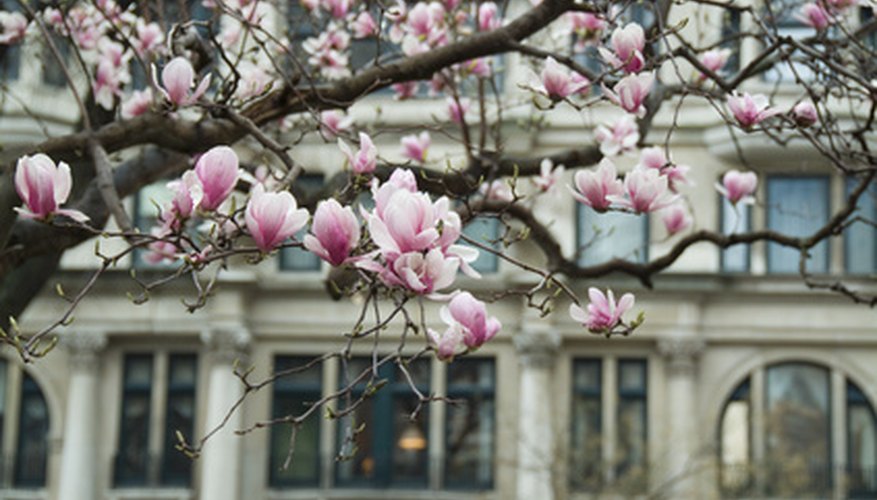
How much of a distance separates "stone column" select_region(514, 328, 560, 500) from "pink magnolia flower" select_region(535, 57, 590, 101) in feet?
61.4

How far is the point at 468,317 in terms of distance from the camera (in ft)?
17.1

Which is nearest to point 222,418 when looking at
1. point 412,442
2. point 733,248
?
point 412,442

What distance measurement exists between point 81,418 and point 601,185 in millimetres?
20962

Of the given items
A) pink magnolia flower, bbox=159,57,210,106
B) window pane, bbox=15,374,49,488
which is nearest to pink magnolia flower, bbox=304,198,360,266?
pink magnolia flower, bbox=159,57,210,106

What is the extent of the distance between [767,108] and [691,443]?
62.1 feet

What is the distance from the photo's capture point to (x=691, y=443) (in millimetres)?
25047

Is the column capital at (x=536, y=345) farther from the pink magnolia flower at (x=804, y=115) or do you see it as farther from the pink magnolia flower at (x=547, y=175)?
the pink magnolia flower at (x=804, y=115)

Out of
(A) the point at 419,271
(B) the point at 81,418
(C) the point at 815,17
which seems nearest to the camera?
(A) the point at 419,271

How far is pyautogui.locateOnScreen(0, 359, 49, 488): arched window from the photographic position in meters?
26.3

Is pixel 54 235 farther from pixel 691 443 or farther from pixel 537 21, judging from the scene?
pixel 691 443

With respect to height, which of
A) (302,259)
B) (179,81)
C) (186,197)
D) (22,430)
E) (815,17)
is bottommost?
(186,197)

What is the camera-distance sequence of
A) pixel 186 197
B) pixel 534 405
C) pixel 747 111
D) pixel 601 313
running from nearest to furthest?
pixel 186 197, pixel 601 313, pixel 747 111, pixel 534 405

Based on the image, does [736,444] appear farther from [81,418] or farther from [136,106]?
[136,106]

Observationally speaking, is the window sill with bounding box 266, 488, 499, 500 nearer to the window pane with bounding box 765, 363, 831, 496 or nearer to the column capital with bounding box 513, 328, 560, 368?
the column capital with bounding box 513, 328, 560, 368
